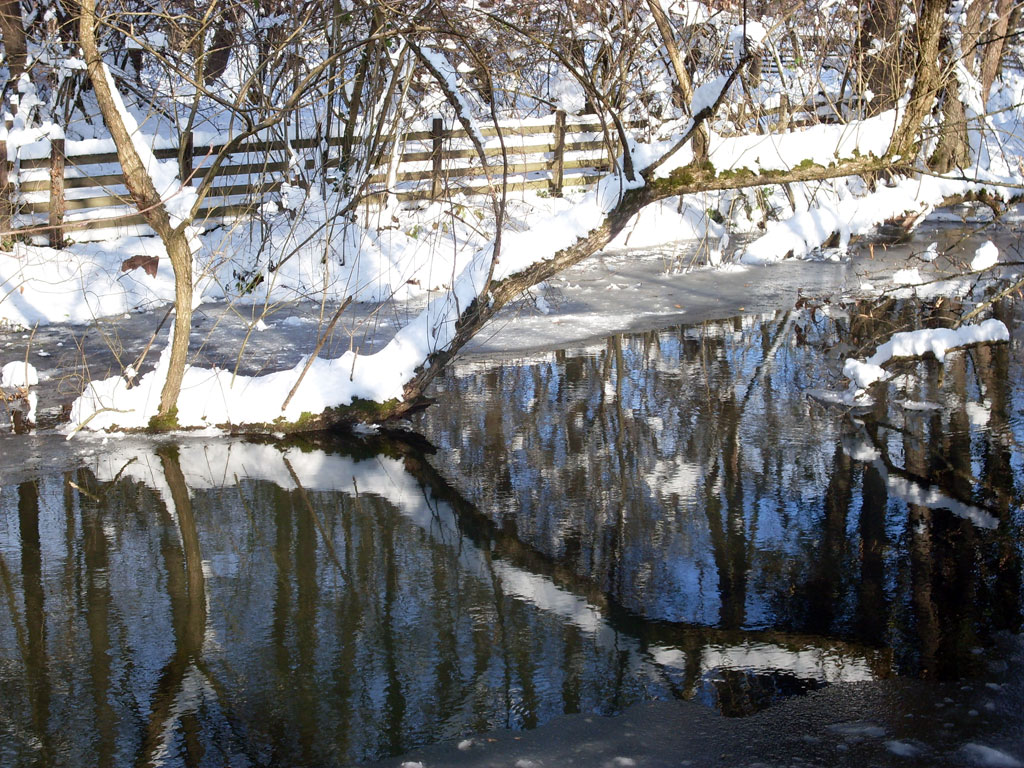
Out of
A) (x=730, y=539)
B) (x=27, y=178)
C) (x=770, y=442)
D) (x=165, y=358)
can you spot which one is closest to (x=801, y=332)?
(x=770, y=442)

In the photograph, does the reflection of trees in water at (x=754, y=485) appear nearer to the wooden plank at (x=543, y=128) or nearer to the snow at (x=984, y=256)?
the snow at (x=984, y=256)

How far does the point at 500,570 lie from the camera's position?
5.11 m

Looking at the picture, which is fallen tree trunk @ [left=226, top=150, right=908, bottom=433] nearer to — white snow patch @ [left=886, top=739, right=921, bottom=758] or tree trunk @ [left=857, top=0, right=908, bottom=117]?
tree trunk @ [left=857, top=0, right=908, bottom=117]

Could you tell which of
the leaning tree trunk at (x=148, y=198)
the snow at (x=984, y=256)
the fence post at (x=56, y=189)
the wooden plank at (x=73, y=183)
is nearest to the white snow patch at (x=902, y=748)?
the leaning tree trunk at (x=148, y=198)

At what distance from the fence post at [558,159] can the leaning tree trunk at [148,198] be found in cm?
1108

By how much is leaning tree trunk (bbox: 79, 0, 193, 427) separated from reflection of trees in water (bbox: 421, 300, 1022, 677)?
6.12ft

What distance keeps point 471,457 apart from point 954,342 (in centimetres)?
429

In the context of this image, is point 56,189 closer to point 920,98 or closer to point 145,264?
point 145,264

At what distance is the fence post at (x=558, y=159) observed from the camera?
56.5 ft

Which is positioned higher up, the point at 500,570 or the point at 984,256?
the point at 984,256

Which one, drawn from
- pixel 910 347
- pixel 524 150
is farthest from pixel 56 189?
pixel 910 347

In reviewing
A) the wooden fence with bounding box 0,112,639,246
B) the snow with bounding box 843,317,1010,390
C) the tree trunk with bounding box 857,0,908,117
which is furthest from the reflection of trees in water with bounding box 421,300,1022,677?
the wooden fence with bounding box 0,112,639,246

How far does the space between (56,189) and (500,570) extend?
10.6 metres

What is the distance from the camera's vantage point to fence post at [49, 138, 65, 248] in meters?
13.0
